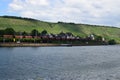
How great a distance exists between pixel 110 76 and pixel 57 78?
11.9 meters

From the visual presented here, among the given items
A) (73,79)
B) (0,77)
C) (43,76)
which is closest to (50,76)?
(43,76)

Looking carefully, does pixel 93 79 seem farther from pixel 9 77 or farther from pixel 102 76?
pixel 9 77

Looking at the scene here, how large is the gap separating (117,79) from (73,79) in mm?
8640

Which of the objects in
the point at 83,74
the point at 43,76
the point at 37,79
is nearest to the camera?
the point at 37,79

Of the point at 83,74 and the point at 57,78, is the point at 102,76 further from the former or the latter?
the point at 57,78

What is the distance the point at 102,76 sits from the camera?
226ft

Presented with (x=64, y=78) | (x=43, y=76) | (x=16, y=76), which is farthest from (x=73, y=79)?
(x=16, y=76)

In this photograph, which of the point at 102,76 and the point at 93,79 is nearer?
the point at 93,79

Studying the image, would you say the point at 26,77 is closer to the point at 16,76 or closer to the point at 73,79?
the point at 16,76

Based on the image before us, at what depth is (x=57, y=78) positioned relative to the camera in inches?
2532

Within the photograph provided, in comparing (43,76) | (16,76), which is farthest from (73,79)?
(16,76)

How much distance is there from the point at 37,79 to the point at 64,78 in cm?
550

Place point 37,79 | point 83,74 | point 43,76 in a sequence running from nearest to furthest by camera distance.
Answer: point 37,79
point 43,76
point 83,74

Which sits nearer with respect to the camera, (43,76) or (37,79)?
(37,79)
